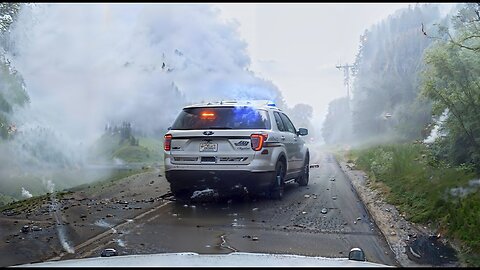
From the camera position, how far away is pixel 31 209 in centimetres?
907

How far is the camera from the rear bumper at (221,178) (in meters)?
8.64

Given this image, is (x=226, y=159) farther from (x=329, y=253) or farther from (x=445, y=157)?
(x=445, y=157)

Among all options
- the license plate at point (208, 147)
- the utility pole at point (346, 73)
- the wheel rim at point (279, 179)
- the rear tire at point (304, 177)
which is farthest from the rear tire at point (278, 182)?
the utility pole at point (346, 73)

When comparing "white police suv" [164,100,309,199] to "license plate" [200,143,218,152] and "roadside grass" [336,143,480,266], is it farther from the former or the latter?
"roadside grass" [336,143,480,266]

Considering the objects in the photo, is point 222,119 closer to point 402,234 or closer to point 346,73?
point 402,234

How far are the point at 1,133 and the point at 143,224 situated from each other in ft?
35.8

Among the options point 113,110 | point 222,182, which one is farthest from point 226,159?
point 113,110

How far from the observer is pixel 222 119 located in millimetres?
8984

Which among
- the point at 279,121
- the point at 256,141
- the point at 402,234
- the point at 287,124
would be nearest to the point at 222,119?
the point at 256,141

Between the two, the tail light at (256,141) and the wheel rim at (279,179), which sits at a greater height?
the tail light at (256,141)

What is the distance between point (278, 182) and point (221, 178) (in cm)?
132

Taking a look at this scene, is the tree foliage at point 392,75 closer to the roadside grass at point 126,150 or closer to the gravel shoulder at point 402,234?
the roadside grass at point 126,150

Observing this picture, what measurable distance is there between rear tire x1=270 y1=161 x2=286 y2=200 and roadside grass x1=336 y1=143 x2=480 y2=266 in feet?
6.60

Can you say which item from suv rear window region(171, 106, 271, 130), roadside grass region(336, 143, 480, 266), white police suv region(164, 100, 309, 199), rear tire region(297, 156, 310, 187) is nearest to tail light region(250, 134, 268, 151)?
white police suv region(164, 100, 309, 199)
